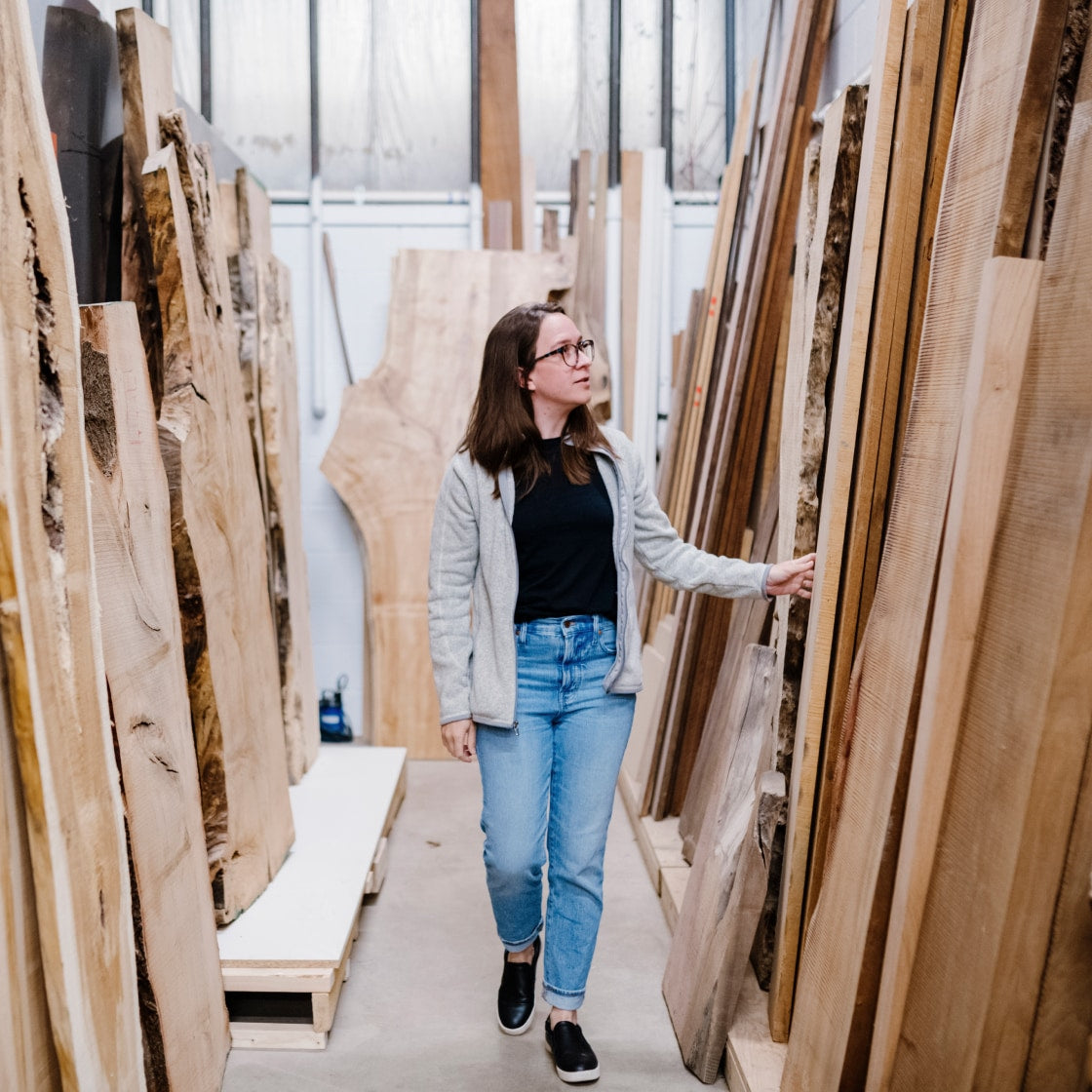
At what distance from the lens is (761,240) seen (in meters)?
3.13

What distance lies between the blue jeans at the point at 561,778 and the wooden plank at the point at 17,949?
36.0 inches

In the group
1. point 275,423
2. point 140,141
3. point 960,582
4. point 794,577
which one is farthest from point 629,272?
point 960,582

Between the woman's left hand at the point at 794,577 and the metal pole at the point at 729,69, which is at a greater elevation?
the metal pole at the point at 729,69

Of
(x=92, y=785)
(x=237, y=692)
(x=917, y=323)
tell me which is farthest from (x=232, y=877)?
(x=917, y=323)

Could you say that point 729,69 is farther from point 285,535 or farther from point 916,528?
point 916,528

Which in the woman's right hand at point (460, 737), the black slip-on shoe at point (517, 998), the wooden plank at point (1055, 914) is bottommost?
the black slip-on shoe at point (517, 998)

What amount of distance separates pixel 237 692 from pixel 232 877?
439 mm

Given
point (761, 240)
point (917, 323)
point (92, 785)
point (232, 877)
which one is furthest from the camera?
point (761, 240)

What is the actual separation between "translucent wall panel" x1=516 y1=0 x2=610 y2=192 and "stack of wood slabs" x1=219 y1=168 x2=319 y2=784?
1.80 m

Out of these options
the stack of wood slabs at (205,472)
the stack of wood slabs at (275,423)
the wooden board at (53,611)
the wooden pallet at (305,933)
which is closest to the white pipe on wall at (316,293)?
the stack of wood slabs at (275,423)

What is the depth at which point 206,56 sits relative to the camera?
4.97 metres

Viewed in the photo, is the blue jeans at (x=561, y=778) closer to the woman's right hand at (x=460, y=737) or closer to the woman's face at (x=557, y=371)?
the woman's right hand at (x=460, y=737)

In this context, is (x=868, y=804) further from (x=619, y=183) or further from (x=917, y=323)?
(x=619, y=183)

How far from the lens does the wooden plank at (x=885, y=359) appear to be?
6.15 feet
